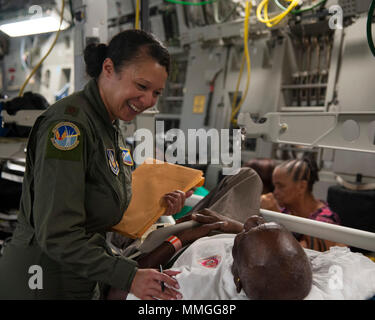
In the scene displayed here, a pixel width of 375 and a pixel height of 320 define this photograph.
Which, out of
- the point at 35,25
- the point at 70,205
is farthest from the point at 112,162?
the point at 35,25

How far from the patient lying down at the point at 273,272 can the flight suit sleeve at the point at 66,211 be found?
0.64 ft

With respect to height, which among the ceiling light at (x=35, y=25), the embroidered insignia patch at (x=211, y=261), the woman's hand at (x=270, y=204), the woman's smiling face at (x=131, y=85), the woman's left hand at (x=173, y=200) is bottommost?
the woman's hand at (x=270, y=204)

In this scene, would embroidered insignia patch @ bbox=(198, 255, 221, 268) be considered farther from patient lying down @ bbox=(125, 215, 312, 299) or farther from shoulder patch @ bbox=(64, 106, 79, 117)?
shoulder patch @ bbox=(64, 106, 79, 117)

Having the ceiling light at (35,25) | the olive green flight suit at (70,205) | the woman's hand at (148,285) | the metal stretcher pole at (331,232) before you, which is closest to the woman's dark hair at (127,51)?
the olive green flight suit at (70,205)

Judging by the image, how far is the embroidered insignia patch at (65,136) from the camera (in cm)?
99

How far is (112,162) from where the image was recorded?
121 centimetres

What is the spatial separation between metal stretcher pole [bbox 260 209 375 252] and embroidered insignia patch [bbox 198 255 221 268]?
18.1 inches

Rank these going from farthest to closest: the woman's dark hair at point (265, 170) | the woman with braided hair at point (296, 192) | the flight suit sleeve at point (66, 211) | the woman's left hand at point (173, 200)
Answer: the woman's dark hair at point (265, 170) < the woman with braided hair at point (296, 192) < the woman's left hand at point (173, 200) < the flight suit sleeve at point (66, 211)

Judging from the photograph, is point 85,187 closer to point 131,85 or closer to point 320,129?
point 131,85

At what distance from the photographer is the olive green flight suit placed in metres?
0.97

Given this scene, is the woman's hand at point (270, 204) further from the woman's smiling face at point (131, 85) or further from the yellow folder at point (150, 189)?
the woman's smiling face at point (131, 85)

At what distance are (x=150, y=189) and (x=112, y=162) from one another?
48 cm

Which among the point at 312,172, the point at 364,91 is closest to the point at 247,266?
the point at 312,172

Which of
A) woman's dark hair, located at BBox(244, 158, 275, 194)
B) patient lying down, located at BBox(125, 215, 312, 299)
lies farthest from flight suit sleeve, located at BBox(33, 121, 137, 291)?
woman's dark hair, located at BBox(244, 158, 275, 194)
